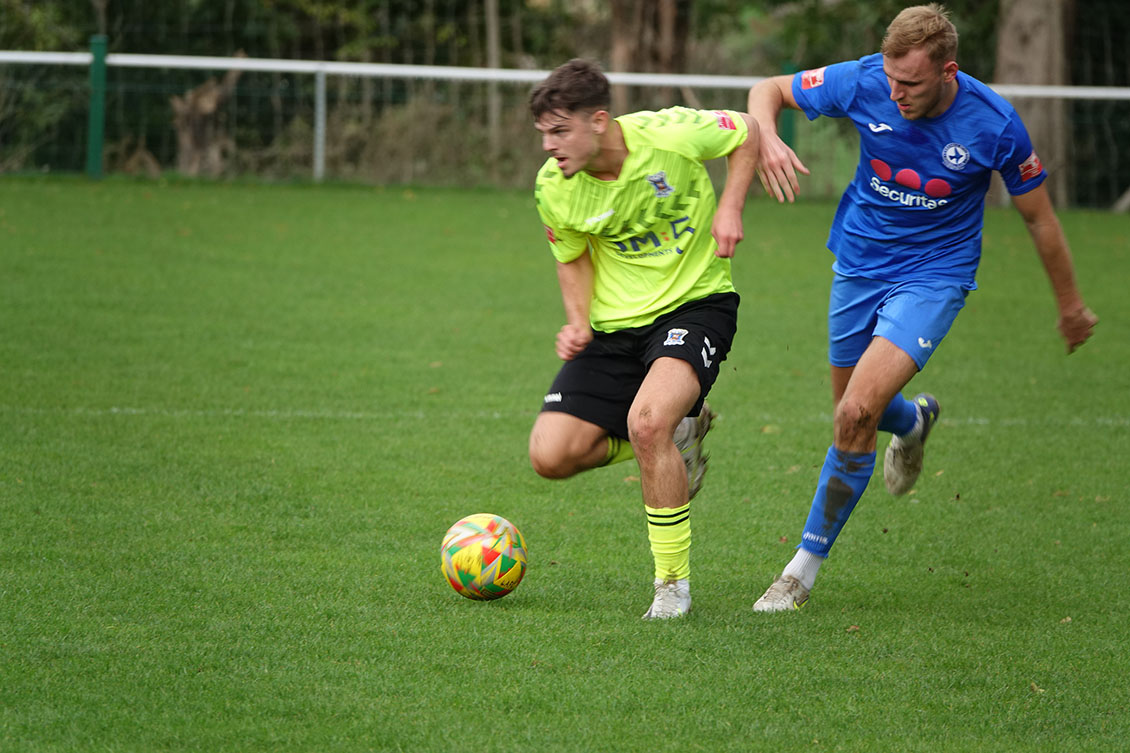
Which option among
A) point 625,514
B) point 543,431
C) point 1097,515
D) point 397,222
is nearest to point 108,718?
point 543,431

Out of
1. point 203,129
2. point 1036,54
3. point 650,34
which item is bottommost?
point 203,129

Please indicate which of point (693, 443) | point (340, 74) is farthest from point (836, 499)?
point (340, 74)

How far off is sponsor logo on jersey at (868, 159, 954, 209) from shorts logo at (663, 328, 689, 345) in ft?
3.49

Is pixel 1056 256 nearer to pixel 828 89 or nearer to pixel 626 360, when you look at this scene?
pixel 828 89

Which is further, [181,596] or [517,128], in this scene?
[517,128]

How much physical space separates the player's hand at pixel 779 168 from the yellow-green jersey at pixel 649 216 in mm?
123

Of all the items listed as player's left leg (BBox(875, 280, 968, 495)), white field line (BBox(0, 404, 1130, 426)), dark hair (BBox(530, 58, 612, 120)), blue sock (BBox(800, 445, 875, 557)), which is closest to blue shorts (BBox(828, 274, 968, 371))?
player's left leg (BBox(875, 280, 968, 495))

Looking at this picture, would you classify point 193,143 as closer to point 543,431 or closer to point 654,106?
point 654,106

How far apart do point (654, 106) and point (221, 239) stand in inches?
347

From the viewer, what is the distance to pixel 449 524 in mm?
6102

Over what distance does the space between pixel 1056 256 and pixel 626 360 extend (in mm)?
1696

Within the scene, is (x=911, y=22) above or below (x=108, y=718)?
above

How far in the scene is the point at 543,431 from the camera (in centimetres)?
529

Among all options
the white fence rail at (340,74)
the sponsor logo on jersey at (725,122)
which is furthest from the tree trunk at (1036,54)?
the sponsor logo on jersey at (725,122)
